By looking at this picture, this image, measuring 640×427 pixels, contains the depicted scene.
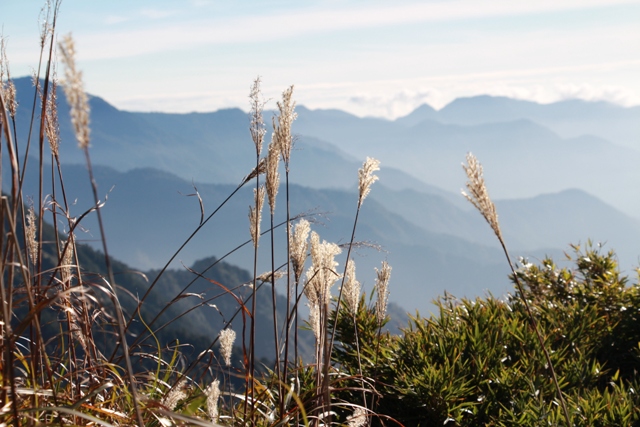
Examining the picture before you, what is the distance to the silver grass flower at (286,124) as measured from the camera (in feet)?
6.17

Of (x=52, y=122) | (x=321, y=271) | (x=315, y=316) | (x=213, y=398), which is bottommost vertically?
(x=213, y=398)

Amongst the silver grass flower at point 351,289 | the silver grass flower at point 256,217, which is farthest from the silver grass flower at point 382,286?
the silver grass flower at point 256,217

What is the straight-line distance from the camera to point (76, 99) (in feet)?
3.45

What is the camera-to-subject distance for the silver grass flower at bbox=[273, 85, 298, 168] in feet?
6.17

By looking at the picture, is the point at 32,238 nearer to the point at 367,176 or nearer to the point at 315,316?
the point at 315,316

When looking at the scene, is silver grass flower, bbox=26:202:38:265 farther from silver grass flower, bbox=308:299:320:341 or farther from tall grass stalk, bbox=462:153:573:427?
tall grass stalk, bbox=462:153:573:427

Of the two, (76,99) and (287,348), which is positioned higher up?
(76,99)

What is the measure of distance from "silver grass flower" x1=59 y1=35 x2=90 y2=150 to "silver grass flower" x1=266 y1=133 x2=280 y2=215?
83cm

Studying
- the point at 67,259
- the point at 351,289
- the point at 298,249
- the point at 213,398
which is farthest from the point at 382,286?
the point at 67,259

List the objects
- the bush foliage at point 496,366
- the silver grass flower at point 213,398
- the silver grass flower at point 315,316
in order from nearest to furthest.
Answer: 1. the silver grass flower at point 213,398
2. the silver grass flower at point 315,316
3. the bush foliage at point 496,366

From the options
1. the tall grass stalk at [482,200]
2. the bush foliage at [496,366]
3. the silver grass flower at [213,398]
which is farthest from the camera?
the bush foliage at [496,366]

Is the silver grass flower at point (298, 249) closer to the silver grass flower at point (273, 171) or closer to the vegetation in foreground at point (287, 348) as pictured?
the vegetation in foreground at point (287, 348)

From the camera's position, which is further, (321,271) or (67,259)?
(67,259)

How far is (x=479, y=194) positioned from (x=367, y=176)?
→ 79cm
